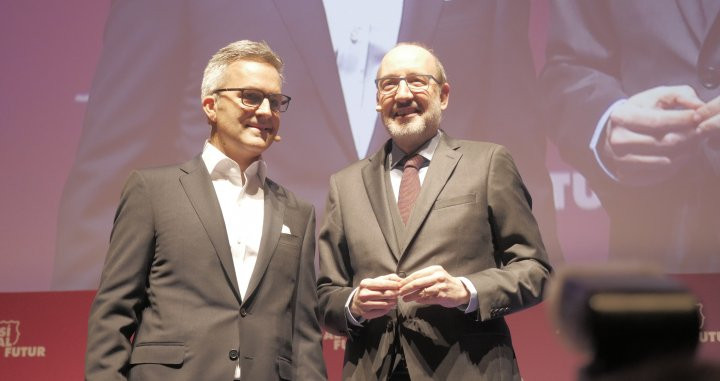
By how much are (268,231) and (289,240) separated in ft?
→ 0.27

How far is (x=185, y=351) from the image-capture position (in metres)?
2.07

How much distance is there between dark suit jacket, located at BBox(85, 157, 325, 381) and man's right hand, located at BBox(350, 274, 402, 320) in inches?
10.9

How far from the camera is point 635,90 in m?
3.70

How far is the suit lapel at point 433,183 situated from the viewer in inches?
90.7

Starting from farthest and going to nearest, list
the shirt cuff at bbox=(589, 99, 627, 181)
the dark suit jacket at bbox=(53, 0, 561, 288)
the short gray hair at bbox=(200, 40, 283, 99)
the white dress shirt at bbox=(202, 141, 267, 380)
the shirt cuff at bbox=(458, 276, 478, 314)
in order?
the dark suit jacket at bbox=(53, 0, 561, 288)
the shirt cuff at bbox=(589, 99, 627, 181)
the short gray hair at bbox=(200, 40, 283, 99)
the white dress shirt at bbox=(202, 141, 267, 380)
the shirt cuff at bbox=(458, 276, 478, 314)

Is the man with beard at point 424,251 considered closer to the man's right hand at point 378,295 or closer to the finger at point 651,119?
the man's right hand at point 378,295

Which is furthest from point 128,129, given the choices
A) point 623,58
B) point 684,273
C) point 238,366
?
point 684,273

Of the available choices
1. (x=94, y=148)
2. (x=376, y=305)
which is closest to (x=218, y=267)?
(x=376, y=305)

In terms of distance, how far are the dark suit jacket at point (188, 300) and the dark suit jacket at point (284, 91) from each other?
62.8 inches

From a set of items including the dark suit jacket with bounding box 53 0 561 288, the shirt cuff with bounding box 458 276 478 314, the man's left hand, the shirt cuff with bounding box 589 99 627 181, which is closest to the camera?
the man's left hand

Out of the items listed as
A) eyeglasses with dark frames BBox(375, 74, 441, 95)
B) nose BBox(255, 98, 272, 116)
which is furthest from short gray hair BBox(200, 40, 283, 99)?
eyeglasses with dark frames BBox(375, 74, 441, 95)

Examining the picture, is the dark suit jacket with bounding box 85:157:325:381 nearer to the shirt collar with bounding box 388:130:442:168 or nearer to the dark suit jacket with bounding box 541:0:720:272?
the shirt collar with bounding box 388:130:442:168

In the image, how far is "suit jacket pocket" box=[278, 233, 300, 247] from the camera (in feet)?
7.59

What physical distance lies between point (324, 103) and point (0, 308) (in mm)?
2016
